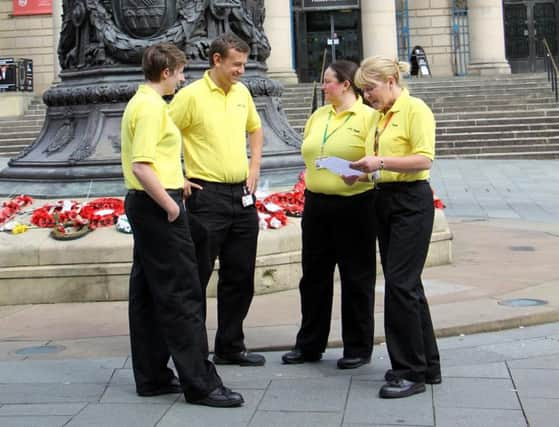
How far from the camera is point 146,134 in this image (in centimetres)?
534

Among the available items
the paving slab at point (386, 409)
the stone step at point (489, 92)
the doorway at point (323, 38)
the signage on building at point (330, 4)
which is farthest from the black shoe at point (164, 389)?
the doorway at point (323, 38)

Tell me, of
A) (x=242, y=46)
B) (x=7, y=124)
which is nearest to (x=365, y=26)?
(x=7, y=124)

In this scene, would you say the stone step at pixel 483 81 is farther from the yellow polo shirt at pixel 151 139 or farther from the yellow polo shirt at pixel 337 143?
the yellow polo shirt at pixel 151 139

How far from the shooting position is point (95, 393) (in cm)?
582

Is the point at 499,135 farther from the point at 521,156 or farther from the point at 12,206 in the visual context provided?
the point at 12,206

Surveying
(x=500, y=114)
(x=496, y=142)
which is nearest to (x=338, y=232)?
(x=496, y=142)

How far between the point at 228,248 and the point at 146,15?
13.9 feet

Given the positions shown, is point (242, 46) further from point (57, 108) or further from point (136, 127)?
point (57, 108)

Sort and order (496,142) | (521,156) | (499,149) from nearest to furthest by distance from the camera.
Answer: (521,156)
(499,149)
(496,142)

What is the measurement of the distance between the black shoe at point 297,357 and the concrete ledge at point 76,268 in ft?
6.61

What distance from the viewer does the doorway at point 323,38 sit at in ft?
131

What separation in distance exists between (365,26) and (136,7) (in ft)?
91.3

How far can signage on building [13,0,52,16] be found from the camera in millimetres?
39406

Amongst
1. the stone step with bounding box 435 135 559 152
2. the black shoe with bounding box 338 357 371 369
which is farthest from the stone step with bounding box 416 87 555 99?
the black shoe with bounding box 338 357 371 369
